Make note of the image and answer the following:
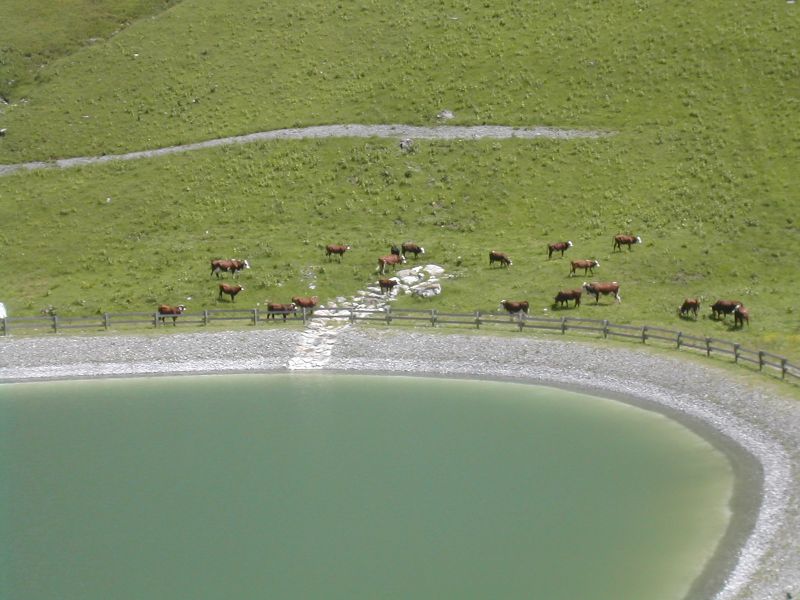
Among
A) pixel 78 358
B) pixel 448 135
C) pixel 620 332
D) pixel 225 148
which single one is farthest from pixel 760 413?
pixel 225 148

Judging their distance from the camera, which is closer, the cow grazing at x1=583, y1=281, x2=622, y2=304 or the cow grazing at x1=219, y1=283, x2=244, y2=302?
the cow grazing at x1=583, y1=281, x2=622, y2=304

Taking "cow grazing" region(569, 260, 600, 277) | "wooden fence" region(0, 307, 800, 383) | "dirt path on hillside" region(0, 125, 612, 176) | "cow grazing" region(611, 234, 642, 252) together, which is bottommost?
"wooden fence" region(0, 307, 800, 383)

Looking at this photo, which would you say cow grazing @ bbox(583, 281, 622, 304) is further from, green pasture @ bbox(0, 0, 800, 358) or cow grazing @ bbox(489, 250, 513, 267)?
cow grazing @ bbox(489, 250, 513, 267)

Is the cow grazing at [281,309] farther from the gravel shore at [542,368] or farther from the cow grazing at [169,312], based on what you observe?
the cow grazing at [169,312]

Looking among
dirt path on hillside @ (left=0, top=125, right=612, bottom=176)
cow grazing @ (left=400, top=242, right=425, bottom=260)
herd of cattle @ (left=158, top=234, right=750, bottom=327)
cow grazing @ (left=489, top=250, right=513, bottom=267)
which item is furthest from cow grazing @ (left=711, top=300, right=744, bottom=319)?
dirt path on hillside @ (left=0, top=125, right=612, bottom=176)

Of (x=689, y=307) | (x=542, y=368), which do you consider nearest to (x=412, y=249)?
(x=542, y=368)

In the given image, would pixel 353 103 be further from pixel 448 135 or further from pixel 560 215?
pixel 560 215
